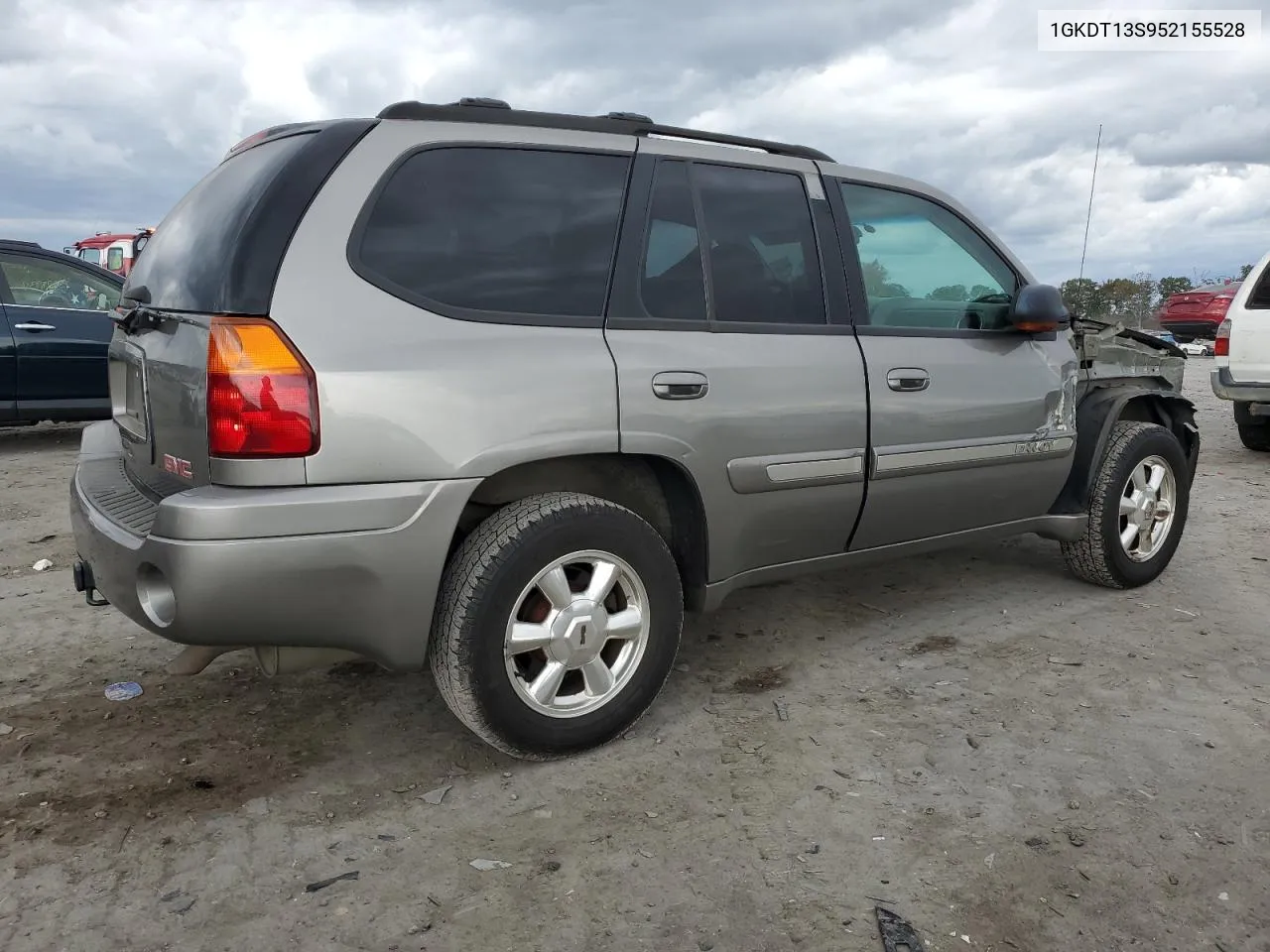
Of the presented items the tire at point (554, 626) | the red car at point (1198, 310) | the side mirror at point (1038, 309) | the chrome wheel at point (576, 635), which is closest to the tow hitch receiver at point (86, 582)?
the tire at point (554, 626)

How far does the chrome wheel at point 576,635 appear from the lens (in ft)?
8.78

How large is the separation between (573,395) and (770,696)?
129 cm

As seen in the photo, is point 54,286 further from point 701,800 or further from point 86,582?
point 701,800

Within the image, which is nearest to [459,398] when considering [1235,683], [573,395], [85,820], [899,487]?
[573,395]

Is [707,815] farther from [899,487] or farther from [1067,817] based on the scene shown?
[899,487]

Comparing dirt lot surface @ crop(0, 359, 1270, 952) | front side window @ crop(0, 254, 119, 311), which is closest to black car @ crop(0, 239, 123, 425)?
front side window @ crop(0, 254, 119, 311)

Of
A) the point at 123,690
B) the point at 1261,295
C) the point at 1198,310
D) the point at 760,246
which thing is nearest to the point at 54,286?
the point at 123,690

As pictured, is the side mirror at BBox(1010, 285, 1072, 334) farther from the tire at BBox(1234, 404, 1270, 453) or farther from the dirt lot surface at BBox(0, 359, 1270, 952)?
the tire at BBox(1234, 404, 1270, 453)

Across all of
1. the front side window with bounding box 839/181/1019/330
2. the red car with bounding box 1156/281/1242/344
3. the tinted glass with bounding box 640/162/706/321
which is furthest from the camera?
the red car with bounding box 1156/281/1242/344

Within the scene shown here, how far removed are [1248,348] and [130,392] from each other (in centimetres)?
818

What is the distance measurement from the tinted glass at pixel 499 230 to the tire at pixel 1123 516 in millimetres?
2536

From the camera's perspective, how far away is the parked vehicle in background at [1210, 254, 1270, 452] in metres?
7.87

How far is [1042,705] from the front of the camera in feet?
10.5

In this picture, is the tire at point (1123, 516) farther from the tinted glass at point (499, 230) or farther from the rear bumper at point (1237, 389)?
the rear bumper at point (1237, 389)
